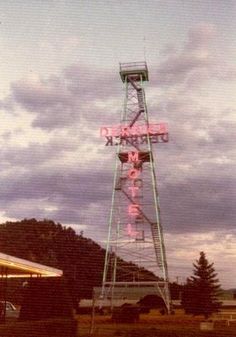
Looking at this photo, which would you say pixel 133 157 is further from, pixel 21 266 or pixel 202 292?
pixel 21 266

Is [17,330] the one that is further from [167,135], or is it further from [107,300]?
[107,300]

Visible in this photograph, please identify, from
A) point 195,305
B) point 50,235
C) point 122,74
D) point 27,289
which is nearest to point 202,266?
point 195,305

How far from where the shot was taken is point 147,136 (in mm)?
47094

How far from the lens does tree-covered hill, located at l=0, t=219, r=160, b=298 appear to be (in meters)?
75.9

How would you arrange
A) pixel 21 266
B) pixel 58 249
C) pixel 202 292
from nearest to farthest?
1. pixel 21 266
2. pixel 202 292
3. pixel 58 249

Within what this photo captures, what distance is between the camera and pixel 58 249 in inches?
3401

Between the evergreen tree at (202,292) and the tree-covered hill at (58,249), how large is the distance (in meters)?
18.8

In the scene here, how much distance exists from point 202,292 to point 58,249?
1375 inches

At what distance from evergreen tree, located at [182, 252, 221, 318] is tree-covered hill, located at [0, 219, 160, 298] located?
1878 cm

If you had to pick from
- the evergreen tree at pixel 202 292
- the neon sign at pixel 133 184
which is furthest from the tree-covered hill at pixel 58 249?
the neon sign at pixel 133 184

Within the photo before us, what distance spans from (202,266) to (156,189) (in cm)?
2028

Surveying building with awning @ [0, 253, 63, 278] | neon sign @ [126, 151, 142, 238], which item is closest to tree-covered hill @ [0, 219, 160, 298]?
neon sign @ [126, 151, 142, 238]

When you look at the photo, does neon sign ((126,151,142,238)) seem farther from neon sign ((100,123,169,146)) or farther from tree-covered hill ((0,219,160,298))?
tree-covered hill ((0,219,160,298))

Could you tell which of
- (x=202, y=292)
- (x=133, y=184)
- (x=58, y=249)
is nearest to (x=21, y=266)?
(x=133, y=184)
